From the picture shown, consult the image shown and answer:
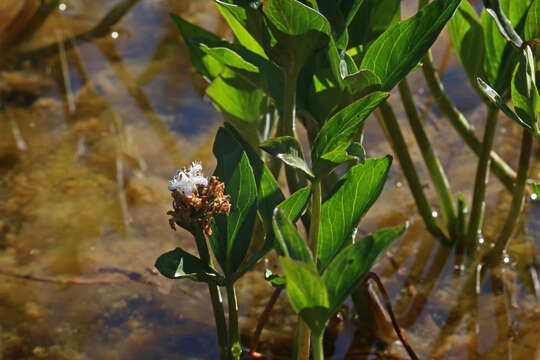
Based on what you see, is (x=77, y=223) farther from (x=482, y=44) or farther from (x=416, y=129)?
(x=482, y=44)

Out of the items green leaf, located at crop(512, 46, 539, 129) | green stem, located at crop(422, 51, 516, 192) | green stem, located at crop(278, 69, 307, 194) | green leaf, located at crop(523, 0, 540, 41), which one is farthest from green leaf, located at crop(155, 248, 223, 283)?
green stem, located at crop(422, 51, 516, 192)

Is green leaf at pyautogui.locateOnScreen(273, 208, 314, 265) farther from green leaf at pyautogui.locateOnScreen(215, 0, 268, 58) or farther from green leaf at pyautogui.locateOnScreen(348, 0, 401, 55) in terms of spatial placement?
green leaf at pyautogui.locateOnScreen(348, 0, 401, 55)

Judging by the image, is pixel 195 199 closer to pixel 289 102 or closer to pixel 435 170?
pixel 289 102

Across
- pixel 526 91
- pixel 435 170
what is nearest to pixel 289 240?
pixel 526 91

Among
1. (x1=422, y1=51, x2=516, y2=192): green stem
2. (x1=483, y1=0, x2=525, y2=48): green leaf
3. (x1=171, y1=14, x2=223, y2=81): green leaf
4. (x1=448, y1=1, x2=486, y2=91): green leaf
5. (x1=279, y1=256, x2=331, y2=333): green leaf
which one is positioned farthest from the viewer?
(x1=422, y1=51, x2=516, y2=192): green stem

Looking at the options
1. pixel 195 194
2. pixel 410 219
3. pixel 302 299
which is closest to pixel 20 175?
pixel 410 219

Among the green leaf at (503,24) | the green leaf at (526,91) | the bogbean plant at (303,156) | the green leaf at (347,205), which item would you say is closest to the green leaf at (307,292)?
the bogbean plant at (303,156)
